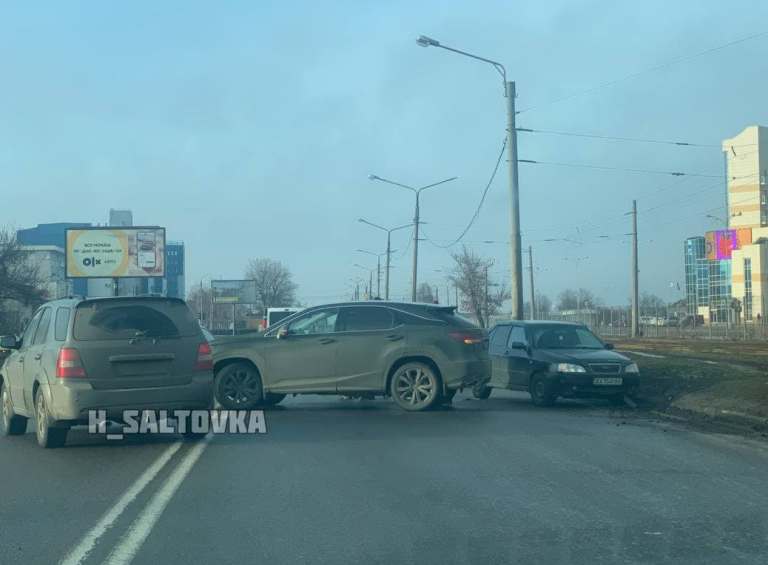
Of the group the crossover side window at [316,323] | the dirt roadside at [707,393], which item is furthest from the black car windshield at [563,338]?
the crossover side window at [316,323]

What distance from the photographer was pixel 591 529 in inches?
252

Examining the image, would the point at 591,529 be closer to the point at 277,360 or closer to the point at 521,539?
the point at 521,539

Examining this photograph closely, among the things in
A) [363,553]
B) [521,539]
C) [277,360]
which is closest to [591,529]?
[521,539]

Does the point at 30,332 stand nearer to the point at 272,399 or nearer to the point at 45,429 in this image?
the point at 45,429

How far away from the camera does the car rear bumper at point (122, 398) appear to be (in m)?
9.92

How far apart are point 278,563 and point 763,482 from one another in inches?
186

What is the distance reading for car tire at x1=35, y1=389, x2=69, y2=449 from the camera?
10336 millimetres

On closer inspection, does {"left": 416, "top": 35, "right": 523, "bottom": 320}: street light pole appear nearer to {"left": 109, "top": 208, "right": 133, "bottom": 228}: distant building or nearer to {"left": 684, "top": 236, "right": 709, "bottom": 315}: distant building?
{"left": 109, "top": 208, "right": 133, "bottom": 228}: distant building

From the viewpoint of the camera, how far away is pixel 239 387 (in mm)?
14172

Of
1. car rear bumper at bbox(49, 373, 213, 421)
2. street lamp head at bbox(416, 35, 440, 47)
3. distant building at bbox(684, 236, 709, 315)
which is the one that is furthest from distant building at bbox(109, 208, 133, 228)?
distant building at bbox(684, 236, 709, 315)

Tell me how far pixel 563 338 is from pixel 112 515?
35.4 feet

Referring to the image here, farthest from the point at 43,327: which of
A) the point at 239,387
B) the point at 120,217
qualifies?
the point at 120,217

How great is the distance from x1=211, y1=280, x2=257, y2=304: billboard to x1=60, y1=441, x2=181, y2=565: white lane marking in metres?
75.4

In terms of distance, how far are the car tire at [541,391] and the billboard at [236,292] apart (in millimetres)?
70443
